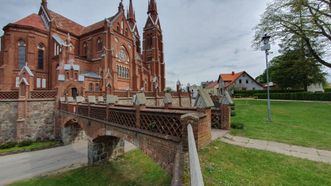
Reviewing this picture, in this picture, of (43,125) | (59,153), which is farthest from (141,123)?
(43,125)

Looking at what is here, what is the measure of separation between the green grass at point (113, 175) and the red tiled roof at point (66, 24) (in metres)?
30.2

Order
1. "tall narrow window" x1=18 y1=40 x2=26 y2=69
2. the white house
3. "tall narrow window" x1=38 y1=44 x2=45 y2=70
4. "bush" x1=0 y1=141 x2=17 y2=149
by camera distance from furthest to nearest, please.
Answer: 1. the white house
2. "tall narrow window" x1=38 y1=44 x2=45 y2=70
3. "tall narrow window" x1=18 y1=40 x2=26 y2=69
4. "bush" x1=0 y1=141 x2=17 y2=149

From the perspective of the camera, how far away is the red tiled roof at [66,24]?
3152 centimetres

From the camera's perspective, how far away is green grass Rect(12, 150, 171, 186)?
8414 mm

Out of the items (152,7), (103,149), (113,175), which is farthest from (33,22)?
(113,175)

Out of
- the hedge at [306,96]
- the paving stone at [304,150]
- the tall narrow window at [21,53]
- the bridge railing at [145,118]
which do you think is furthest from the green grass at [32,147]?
the hedge at [306,96]

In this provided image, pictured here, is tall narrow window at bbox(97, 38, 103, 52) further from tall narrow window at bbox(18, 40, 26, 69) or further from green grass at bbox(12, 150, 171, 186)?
green grass at bbox(12, 150, 171, 186)

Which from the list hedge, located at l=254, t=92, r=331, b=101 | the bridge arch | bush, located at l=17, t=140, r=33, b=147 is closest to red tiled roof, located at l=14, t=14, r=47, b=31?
bush, located at l=17, t=140, r=33, b=147

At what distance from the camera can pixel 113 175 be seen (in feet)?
32.4

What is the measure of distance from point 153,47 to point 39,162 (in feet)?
120

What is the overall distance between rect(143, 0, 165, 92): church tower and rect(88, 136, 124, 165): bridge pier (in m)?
31.5

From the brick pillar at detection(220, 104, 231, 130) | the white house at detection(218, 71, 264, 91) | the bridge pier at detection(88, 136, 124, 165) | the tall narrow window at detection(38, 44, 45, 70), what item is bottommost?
the bridge pier at detection(88, 136, 124, 165)

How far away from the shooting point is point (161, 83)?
152ft

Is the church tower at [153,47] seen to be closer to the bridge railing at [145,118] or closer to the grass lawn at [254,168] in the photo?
the bridge railing at [145,118]
